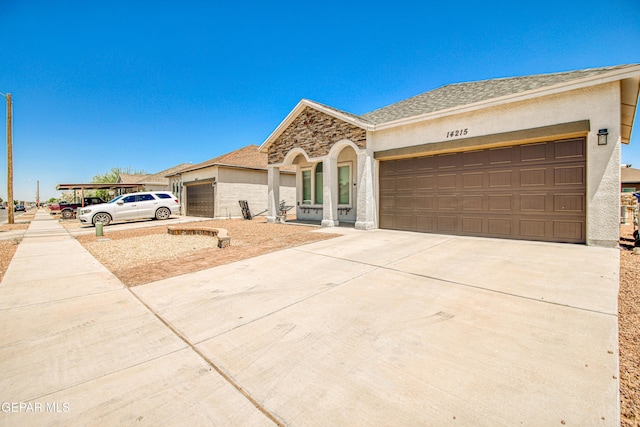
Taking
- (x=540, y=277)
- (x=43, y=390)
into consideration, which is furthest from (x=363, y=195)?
(x=43, y=390)

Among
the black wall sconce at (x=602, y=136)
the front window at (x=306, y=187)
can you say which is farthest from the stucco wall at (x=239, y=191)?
the black wall sconce at (x=602, y=136)

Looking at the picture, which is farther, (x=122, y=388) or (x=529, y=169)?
(x=529, y=169)

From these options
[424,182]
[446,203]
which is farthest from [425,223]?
[424,182]

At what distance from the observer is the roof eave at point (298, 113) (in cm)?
1073

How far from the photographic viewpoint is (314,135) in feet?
41.2

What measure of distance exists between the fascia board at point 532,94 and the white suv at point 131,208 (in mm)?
15072

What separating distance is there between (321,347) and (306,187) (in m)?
13.3

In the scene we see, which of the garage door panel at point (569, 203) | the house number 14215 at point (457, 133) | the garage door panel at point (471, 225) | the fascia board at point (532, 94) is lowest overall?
the garage door panel at point (471, 225)

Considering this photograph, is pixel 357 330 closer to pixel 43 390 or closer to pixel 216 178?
pixel 43 390

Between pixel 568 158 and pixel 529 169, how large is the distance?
814 millimetres

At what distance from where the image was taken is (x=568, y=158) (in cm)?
704

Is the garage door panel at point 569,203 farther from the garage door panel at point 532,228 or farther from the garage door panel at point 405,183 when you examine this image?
the garage door panel at point 405,183

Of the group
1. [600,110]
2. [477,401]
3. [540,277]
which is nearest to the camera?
[477,401]

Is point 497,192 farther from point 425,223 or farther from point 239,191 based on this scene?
point 239,191
